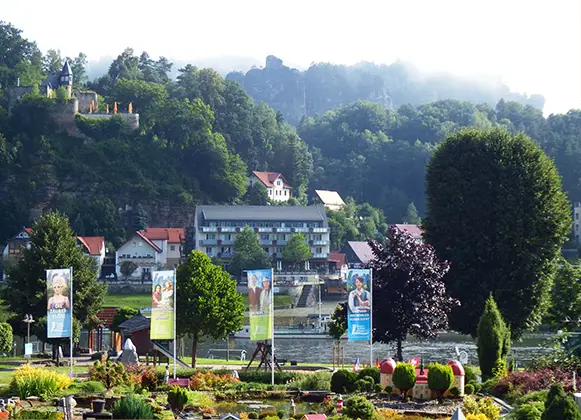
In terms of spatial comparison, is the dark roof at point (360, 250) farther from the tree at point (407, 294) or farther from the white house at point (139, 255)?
the tree at point (407, 294)

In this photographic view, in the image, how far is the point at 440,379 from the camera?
3762 cm

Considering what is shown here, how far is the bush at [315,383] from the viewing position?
137ft

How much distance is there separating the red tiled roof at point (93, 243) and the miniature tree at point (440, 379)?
3969 inches

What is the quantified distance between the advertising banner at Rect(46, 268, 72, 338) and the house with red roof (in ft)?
403

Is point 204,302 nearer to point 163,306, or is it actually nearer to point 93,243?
point 163,306

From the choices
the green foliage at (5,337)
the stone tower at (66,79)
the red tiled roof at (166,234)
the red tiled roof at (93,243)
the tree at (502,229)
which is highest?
the stone tower at (66,79)

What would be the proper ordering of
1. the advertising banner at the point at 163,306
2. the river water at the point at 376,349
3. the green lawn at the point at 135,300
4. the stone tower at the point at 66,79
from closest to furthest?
the advertising banner at the point at 163,306 < the river water at the point at 376,349 < the green lawn at the point at 135,300 < the stone tower at the point at 66,79

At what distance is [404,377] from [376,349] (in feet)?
123

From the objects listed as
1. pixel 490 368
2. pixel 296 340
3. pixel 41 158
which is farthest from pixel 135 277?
pixel 490 368

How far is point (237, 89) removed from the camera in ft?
625

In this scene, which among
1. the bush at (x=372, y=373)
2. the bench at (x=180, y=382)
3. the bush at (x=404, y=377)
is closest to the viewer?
the bush at (x=404, y=377)

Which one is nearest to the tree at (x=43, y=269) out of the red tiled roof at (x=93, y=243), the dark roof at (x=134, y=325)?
the dark roof at (x=134, y=325)

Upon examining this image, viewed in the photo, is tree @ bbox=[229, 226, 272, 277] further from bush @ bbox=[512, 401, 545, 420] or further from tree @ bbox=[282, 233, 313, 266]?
bush @ bbox=[512, 401, 545, 420]

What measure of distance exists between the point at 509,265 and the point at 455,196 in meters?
5.13
